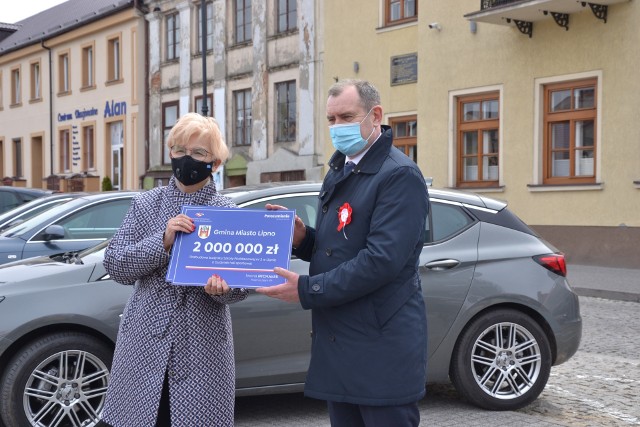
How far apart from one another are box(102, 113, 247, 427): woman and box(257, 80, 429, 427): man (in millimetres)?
385

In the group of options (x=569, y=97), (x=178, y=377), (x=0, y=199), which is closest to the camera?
(x=178, y=377)

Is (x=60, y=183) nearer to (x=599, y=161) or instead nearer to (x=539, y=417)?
(x=599, y=161)

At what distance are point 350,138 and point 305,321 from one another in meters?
2.69

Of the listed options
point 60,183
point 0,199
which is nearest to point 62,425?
point 0,199

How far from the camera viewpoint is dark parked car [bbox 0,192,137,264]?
9.31 m

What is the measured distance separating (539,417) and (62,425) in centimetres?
315

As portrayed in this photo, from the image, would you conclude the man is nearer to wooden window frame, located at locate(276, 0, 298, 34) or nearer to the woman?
the woman

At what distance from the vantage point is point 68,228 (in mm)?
9617

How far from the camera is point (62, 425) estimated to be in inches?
219

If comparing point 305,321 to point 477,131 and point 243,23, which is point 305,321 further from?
A: point 243,23

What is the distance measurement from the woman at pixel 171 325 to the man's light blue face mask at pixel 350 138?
51 cm

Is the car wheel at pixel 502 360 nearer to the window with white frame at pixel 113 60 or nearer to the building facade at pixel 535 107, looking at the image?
the building facade at pixel 535 107

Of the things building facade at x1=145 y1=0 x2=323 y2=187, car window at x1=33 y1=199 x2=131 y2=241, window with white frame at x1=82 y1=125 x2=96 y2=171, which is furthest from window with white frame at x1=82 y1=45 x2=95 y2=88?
car window at x1=33 y1=199 x2=131 y2=241

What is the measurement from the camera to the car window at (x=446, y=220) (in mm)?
6562
